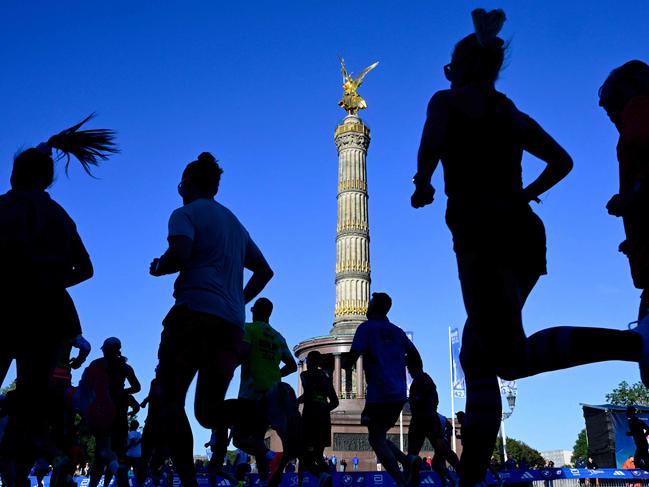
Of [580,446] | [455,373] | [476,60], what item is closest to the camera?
[476,60]

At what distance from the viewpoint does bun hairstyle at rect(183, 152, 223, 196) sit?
4352mm

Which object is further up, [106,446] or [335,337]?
[335,337]

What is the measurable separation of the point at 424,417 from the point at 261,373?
91.8 inches

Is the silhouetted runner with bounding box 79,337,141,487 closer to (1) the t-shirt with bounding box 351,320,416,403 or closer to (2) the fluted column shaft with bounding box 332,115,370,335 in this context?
(1) the t-shirt with bounding box 351,320,416,403

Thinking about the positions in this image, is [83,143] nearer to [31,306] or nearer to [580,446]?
[31,306]

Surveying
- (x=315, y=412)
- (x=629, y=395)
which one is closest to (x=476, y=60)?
(x=315, y=412)

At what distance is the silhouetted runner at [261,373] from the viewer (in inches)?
225

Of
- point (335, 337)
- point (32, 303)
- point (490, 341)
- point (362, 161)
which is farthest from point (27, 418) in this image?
point (362, 161)

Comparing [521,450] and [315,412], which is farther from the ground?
[521,450]

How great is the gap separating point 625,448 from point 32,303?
30484 mm

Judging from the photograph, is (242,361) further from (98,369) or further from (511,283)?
(511,283)

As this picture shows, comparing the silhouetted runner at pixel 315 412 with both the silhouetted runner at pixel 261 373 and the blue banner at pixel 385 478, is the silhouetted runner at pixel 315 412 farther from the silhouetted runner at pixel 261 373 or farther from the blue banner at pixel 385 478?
the blue banner at pixel 385 478

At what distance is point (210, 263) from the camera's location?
3.92 meters

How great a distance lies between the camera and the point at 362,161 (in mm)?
41438
